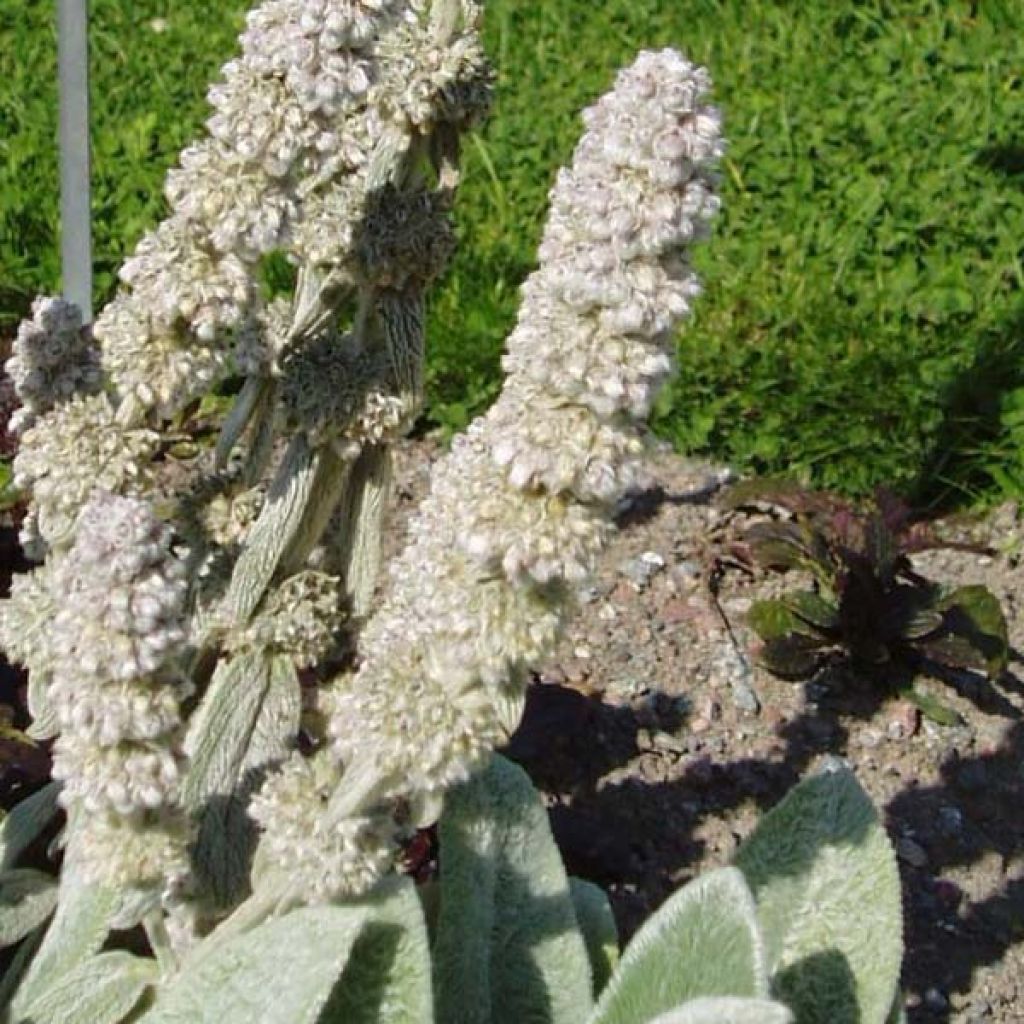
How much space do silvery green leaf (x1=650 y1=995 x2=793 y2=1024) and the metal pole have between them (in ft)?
4.85

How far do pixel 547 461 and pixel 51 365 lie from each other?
2.65ft

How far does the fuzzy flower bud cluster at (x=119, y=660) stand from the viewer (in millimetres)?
1571

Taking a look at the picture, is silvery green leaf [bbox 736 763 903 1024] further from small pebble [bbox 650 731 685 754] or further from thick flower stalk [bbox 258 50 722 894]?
small pebble [bbox 650 731 685 754]

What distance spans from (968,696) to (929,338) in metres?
1.21

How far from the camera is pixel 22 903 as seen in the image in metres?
2.21

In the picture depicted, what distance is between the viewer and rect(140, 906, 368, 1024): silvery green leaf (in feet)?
5.44

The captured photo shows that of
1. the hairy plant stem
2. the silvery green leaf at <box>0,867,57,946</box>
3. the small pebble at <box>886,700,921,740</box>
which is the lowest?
the small pebble at <box>886,700,921,740</box>

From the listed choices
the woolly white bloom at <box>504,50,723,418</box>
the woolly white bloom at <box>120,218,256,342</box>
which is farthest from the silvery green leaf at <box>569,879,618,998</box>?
the woolly white bloom at <box>504,50,723,418</box>

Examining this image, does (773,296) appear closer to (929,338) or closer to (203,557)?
(929,338)

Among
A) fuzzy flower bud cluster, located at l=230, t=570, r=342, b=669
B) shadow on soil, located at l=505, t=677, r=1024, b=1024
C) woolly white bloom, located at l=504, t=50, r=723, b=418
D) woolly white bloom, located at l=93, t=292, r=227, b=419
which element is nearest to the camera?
woolly white bloom, located at l=504, t=50, r=723, b=418

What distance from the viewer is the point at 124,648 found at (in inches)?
62.9

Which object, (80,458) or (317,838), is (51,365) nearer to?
(80,458)

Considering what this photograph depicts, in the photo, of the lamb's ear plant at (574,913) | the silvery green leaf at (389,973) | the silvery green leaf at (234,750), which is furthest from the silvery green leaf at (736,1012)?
the silvery green leaf at (234,750)

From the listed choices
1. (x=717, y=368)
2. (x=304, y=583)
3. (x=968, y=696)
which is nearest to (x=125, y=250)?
(x=717, y=368)
